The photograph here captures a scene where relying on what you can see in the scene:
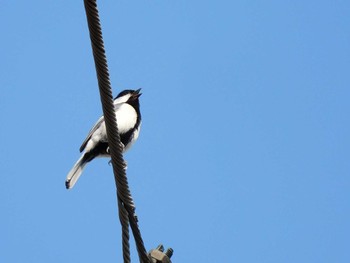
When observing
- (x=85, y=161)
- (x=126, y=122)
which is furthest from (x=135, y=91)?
(x=85, y=161)

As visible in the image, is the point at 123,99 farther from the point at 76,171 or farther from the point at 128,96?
the point at 76,171

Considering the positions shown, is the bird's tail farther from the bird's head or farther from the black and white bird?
the bird's head

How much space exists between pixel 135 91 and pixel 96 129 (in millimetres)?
1380

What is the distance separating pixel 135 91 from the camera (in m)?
7.24

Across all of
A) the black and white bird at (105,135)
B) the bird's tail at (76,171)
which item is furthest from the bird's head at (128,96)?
the bird's tail at (76,171)

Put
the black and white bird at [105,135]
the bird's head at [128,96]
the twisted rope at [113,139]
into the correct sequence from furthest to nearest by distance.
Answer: the bird's head at [128,96]
the black and white bird at [105,135]
the twisted rope at [113,139]

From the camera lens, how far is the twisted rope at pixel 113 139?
2.73 m

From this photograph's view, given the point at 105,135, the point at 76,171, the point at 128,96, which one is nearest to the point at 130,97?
the point at 128,96

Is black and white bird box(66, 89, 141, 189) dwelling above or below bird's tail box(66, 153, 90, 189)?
above

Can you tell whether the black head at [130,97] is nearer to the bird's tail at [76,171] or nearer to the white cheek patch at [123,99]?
the white cheek patch at [123,99]

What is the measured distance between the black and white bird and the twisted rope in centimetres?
227

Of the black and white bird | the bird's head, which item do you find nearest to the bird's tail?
the black and white bird

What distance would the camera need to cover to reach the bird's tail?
5.54m

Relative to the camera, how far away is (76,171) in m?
5.63
